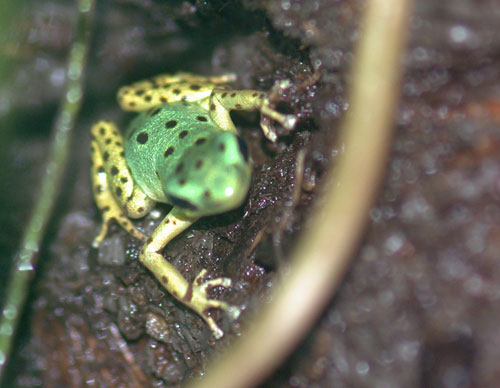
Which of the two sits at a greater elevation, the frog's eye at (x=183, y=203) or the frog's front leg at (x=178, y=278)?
the frog's eye at (x=183, y=203)

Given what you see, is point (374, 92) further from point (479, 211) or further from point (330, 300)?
point (330, 300)

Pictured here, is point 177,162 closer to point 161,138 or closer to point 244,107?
point 161,138

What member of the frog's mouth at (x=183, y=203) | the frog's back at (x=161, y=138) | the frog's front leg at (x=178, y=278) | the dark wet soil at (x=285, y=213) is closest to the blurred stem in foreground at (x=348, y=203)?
the dark wet soil at (x=285, y=213)

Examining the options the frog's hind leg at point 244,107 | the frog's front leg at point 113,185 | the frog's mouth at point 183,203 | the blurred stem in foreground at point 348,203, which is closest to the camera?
the blurred stem in foreground at point 348,203

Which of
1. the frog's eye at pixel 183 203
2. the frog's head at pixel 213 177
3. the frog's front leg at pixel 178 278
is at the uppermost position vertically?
the frog's head at pixel 213 177

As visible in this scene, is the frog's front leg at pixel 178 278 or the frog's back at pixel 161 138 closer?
the frog's front leg at pixel 178 278

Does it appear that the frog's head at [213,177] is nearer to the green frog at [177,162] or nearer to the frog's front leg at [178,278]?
the green frog at [177,162]

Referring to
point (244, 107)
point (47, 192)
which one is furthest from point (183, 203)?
point (47, 192)

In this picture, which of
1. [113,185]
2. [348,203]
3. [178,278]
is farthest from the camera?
[113,185]
